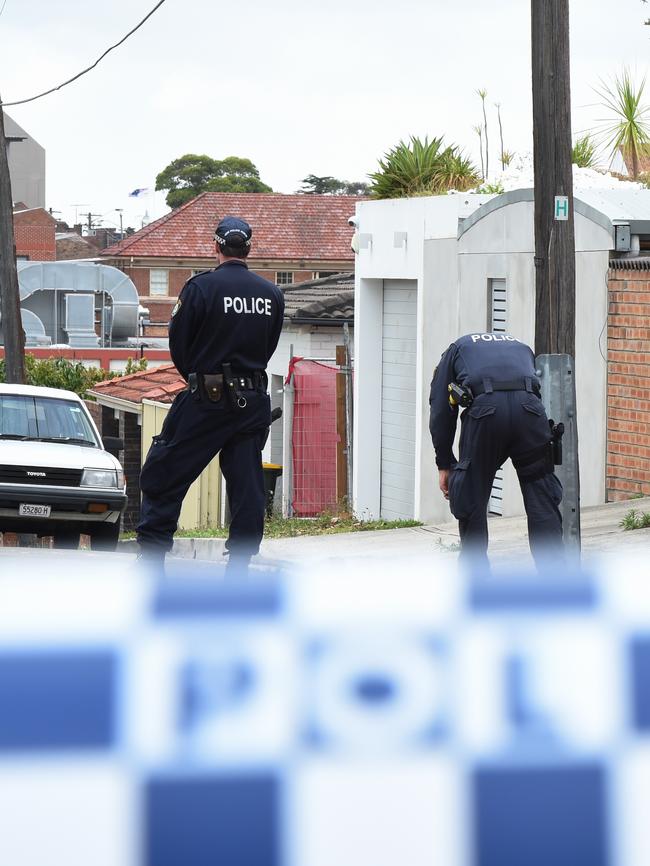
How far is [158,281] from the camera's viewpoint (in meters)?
74.4

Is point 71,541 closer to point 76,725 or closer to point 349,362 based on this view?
point 349,362

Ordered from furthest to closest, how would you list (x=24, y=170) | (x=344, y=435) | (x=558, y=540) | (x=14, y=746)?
(x=24, y=170), (x=344, y=435), (x=558, y=540), (x=14, y=746)

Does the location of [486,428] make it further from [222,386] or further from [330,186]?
[330,186]

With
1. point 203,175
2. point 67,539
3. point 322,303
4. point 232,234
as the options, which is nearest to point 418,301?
point 67,539

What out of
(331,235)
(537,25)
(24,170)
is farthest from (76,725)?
(24,170)

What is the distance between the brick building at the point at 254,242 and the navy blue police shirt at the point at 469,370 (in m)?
63.1

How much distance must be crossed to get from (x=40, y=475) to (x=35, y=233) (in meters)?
67.9

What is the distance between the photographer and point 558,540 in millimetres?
8273

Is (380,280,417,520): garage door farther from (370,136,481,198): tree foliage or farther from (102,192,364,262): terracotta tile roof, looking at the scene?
(102,192,364,262): terracotta tile roof

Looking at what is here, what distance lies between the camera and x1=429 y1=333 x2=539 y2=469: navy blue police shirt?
26.1 ft

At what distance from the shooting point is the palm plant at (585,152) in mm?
18994

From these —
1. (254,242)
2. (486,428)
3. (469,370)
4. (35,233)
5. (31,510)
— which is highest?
(35,233)

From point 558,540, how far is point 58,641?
633 cm

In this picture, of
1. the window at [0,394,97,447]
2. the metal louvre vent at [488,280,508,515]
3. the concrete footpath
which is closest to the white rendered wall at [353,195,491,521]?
the metal louvre vent at [488,280,508,515]
